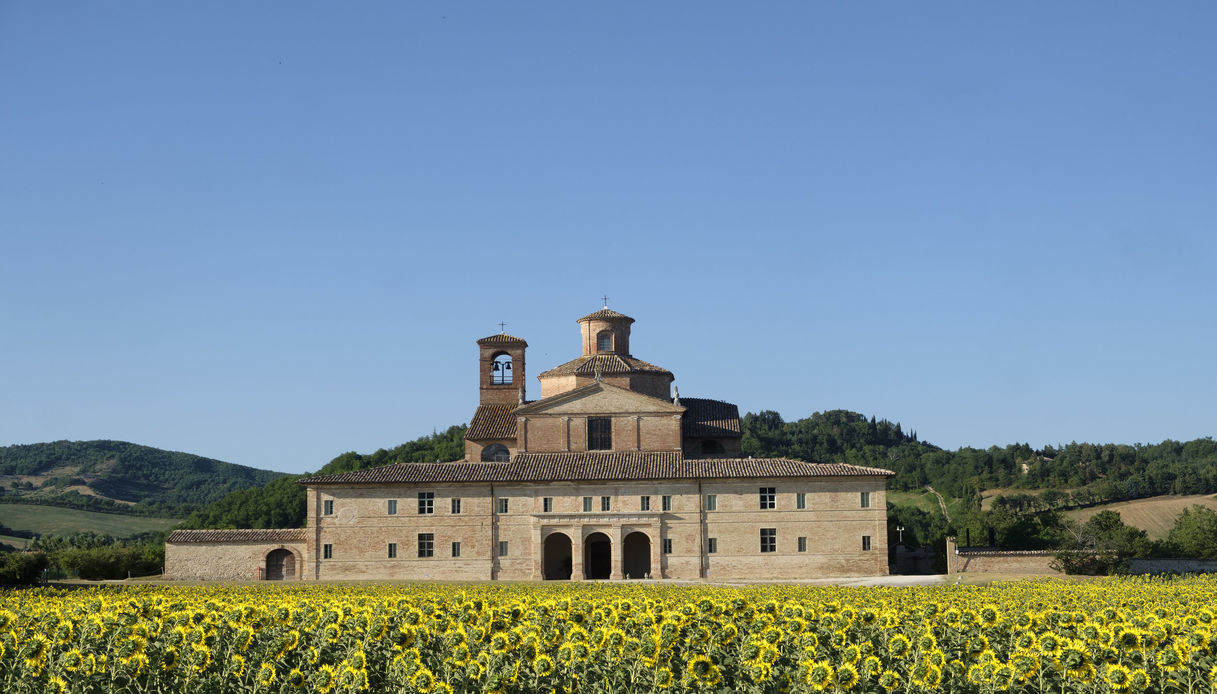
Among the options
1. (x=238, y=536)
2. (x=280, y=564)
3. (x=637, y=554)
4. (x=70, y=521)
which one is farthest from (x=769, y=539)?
(x=70, y=521)

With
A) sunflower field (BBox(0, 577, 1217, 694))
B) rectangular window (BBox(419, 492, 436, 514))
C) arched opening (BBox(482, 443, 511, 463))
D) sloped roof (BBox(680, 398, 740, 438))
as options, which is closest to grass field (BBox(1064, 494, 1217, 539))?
sloped roof (BBox(680, 398, 740, 438))

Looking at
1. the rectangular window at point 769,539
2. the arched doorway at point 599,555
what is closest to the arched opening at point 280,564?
the arched doorway at point 599,555

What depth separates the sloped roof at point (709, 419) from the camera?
6241 cm

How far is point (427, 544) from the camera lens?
177 feet

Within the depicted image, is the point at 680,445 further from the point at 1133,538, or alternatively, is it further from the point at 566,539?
the point at 1133,538

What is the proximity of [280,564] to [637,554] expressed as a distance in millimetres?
17356

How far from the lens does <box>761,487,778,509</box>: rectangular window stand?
175 feet

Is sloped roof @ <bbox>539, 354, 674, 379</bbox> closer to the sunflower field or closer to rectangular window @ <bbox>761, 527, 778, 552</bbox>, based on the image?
rectangular window @ <bbox>761, 527, 778, 552</bbox>

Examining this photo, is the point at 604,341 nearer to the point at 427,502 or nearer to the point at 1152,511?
the point at 427,502

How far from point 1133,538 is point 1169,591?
48.7 m

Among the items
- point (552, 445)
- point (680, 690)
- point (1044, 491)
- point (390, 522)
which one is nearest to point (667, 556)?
point (552, 445)

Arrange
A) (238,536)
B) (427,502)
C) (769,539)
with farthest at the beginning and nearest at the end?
(238,536)
(427,502)
(769,539)

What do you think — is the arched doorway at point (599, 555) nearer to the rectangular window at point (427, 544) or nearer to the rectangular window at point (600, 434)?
the rectangular window at point (600, 434)

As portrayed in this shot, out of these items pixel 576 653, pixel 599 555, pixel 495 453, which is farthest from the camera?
pixel 495 453
